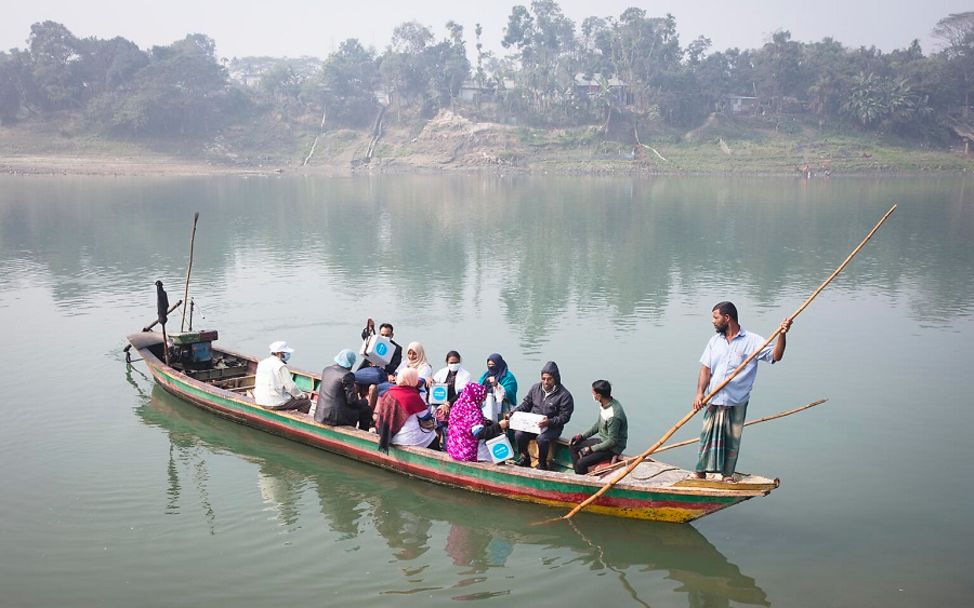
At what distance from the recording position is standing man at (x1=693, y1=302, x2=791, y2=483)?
810cm

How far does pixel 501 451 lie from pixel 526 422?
16.8 inches

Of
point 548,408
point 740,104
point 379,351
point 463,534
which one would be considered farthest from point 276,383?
point 740,104

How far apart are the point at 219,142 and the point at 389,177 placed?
1807cm

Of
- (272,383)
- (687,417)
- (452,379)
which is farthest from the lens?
(272,383)

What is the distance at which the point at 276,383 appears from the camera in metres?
11.5

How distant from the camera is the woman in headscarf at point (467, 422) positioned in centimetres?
955

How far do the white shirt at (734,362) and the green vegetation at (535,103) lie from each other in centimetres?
6428

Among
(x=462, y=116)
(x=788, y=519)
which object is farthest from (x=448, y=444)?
(x=462, y=116)

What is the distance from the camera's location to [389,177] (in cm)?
6925

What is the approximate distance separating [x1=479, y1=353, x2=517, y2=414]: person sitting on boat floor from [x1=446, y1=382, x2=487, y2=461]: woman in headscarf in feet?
2.96

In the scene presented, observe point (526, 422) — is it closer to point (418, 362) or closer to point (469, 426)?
point (469, 426)

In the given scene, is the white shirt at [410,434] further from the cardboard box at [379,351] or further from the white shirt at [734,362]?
the white shirt at [734,362]

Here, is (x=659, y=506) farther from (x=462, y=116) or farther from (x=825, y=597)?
(x=462, y=116)

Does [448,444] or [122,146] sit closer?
[448,444]
